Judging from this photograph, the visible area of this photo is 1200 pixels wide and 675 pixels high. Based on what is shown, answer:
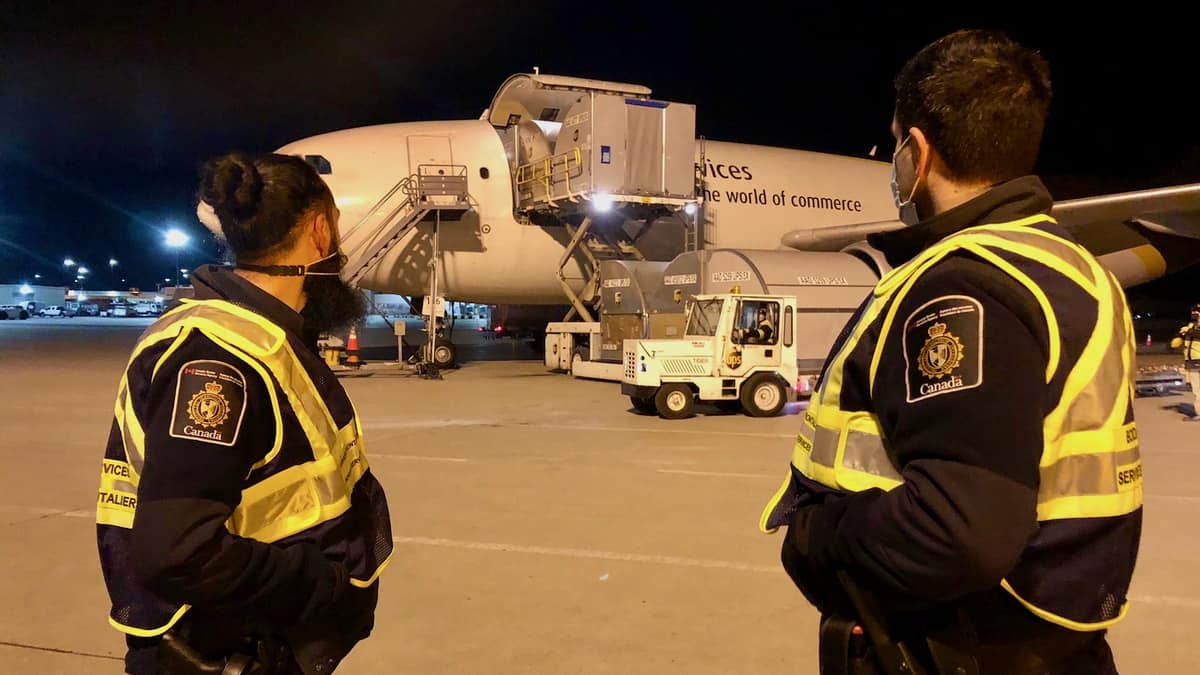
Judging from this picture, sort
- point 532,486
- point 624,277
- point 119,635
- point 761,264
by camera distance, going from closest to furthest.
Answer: point 119,635 < point 532,486 < point 761,264 < point 624,277

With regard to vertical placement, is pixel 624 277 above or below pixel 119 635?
above

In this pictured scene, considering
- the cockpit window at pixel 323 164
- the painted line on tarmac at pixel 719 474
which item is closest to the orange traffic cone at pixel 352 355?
the cockpit window at pixel 323 164

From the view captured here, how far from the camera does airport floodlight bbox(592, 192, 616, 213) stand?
50.6 ft

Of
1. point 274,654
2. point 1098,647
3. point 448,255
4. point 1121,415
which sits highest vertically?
point 448,255

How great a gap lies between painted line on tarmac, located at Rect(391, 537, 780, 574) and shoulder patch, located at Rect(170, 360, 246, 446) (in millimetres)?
3296

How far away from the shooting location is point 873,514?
1.37 meters

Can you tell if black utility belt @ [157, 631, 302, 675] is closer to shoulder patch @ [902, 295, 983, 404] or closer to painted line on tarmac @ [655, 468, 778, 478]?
shoulder patch @ [902, 295, 983, 404]

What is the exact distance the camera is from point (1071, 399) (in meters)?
1.38

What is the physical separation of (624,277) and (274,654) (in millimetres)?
13955

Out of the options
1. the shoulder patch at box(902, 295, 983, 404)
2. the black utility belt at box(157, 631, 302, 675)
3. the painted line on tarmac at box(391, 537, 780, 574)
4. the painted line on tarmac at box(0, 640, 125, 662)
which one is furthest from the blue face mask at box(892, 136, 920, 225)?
the painted line on tarmac at box(0, 640, 125, 662)

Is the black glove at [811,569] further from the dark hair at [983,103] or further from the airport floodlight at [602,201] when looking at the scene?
the airport floodlight at [602,201]

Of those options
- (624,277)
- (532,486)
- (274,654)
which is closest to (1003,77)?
(274,654)

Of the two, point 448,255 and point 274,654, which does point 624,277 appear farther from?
point 274,654

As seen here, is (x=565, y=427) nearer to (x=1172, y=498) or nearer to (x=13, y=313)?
(x=1172, y=498)
